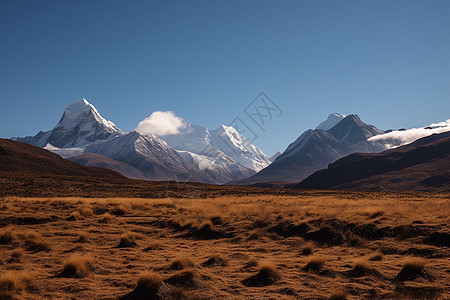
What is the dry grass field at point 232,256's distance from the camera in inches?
429

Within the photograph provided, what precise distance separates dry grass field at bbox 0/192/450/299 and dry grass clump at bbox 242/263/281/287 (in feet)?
0.12

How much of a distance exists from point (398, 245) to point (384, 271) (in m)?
4.38

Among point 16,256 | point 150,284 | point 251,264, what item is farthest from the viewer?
point 16,256

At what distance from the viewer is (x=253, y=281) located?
39.6ft

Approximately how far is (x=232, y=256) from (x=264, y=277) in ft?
12.8

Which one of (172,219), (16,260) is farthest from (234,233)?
(16,260)

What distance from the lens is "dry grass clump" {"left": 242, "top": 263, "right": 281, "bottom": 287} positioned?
11.9 m

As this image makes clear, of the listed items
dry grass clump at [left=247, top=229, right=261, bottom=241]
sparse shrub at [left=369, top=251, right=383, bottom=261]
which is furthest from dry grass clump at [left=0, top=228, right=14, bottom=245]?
sparse shrub at [left=369, top=251, right=383, bottom=261]

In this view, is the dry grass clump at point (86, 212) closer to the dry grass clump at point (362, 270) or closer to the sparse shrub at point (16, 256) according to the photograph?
the sparse shrub at point (16, 256)

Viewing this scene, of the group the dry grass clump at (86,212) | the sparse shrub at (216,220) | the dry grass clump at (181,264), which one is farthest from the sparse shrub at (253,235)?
the dry grass clump at (86,212)

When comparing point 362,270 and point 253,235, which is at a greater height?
point 253,235

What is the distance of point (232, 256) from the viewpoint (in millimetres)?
15938

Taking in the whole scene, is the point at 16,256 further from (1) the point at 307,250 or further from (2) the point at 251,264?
(1) the point at 307,250

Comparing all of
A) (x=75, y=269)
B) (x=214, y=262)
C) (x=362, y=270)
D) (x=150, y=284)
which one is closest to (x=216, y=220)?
(x=214, y=262)
